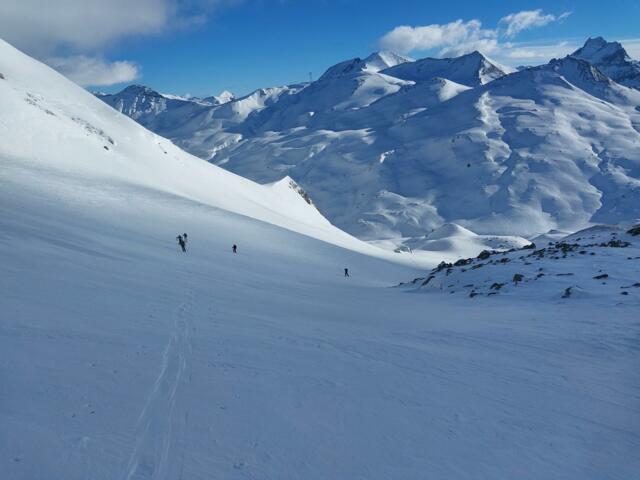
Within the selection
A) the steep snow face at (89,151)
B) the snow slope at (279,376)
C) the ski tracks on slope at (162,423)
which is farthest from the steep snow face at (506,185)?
the ski tracks on slope at (162,423)

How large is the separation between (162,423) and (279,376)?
2.89m

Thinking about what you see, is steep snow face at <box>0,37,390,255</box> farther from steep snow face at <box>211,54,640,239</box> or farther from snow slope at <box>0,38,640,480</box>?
steep snow face at <box>211,54,640,239</box>

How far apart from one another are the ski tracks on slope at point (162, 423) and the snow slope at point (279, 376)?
37 millimetres

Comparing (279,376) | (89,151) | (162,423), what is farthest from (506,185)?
(162,423)

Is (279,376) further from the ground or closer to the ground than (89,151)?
closer to the ground

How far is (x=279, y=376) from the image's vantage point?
32.6ft

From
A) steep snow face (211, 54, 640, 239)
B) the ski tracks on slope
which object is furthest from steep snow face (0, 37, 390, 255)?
steep snow face (211, 54, 640, 239)

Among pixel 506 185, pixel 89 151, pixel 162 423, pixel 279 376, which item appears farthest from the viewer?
pixel 506 185

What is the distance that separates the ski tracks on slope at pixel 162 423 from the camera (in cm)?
646

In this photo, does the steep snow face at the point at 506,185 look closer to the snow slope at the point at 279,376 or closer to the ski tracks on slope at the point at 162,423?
the snow slope at the point at 279,376

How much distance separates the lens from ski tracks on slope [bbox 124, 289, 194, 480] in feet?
21.2

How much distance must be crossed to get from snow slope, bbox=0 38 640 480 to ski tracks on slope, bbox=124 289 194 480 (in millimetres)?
37

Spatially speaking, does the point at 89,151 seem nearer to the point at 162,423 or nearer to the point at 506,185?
the point at 162,423

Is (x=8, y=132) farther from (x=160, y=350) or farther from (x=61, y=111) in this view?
(x=160, y=350)
